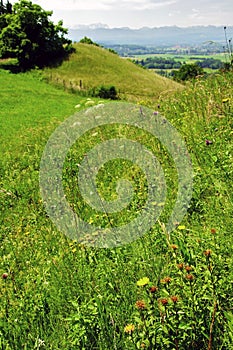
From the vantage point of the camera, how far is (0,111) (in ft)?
64.1

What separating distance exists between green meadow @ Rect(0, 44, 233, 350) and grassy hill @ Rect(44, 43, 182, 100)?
24809 millimetres

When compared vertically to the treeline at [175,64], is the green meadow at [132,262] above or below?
below

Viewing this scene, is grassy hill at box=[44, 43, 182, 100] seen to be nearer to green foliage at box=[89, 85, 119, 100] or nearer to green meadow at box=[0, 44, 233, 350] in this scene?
green foliage at box=[89, 85, 119, 100]

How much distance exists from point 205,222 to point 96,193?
2.07 m

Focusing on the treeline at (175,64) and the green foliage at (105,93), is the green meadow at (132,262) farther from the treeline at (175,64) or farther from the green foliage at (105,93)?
the green foliage at (105,93)

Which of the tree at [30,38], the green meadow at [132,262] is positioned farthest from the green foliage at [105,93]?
the green meadow at [132,262]

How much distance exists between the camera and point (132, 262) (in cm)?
340

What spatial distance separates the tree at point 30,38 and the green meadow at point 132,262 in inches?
1272

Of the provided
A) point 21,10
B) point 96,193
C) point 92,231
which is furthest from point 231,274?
point 21,10

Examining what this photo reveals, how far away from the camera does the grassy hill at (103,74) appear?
111 ft

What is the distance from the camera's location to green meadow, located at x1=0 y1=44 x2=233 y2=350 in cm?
248

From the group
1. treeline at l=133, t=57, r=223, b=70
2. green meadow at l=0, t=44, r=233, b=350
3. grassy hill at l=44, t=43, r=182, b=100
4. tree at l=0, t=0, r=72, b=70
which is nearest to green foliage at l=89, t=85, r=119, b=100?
grassy hill at l=44, t=43, r=182, b=100

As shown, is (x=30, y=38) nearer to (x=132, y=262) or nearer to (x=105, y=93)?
(x=105, y=93)

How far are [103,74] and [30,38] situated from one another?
9.12 meters
